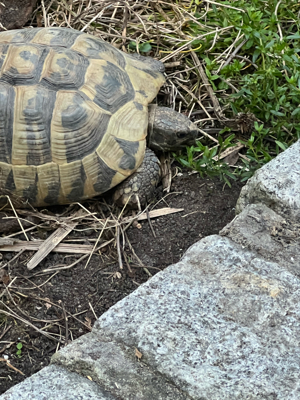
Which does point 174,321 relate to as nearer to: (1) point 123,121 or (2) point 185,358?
(2) point 185,358

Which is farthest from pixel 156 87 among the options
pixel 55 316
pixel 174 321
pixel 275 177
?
pixel 174 321

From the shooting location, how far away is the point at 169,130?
3006 mm

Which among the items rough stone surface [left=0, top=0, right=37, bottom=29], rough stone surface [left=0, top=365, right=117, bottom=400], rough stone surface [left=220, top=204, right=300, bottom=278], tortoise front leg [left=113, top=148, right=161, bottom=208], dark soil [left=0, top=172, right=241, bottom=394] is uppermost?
rough stone surface [left=0, top=0, right=37, bottom=29]

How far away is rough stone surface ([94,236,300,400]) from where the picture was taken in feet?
4.71

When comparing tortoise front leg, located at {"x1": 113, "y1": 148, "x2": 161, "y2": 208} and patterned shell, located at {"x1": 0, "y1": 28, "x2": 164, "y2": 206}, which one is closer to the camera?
patterned shell, located at {"x1": 0, "y1": 28, "x2": 164, "y2": 206}

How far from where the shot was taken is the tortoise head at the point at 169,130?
3.02 m

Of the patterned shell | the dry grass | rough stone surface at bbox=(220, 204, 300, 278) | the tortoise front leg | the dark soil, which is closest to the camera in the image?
rough stone surface at bbox=(220, 204, 300, 278)

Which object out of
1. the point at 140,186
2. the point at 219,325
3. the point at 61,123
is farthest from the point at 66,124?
the point at 219,325

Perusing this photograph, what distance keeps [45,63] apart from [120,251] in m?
1.20

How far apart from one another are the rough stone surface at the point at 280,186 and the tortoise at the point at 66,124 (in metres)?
0.92

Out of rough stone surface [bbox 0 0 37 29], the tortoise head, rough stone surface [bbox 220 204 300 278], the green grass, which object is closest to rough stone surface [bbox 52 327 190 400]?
rough stone surface [bbox 220 204 300 278]

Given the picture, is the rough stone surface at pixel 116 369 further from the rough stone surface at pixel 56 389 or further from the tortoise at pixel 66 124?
the tortoise at pixel 66 124

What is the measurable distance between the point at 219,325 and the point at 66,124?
1.61m

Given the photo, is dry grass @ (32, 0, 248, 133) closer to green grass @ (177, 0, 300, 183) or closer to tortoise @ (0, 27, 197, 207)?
green grass @ (177, 0, 300, 183)
